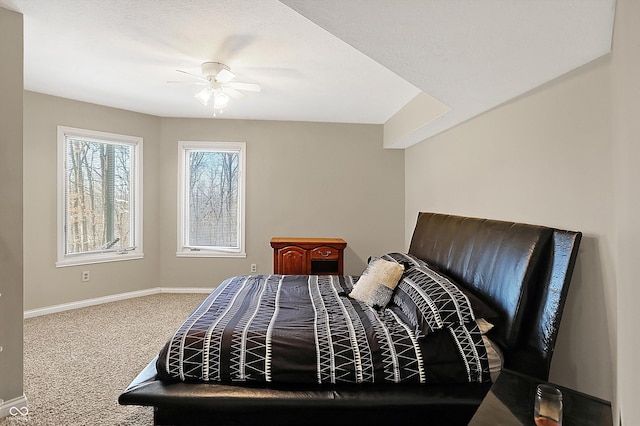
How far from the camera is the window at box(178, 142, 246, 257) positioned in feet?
15.7

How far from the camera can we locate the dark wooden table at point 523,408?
3.88ft

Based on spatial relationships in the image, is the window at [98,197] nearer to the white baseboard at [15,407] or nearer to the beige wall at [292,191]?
the beige wall at [292,191]

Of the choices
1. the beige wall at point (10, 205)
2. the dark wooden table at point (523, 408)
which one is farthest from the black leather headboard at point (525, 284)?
the beige wall at point (10, 205)

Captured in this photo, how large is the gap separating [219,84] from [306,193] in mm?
2132

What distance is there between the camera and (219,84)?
117 inches

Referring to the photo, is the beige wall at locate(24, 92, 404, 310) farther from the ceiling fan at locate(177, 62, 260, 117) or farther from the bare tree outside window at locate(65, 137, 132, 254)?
the ceiling fan at locate(177, 62, 260, 117)

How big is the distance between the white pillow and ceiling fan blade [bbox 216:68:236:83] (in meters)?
1.90

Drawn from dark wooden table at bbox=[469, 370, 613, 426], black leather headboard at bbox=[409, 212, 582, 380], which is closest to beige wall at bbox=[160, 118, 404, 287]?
black leather headboard at bbox=[409, 212, 582, 380]

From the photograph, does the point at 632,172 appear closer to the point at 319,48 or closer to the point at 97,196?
the point at 319,48

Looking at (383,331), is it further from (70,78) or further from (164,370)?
(70,78)

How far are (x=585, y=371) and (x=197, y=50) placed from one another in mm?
→ 3151

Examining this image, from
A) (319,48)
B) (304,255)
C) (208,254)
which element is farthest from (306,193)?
(319,48)

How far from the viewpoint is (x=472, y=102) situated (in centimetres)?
240

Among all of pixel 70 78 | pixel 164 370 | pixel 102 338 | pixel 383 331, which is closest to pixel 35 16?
pixel 70 78
